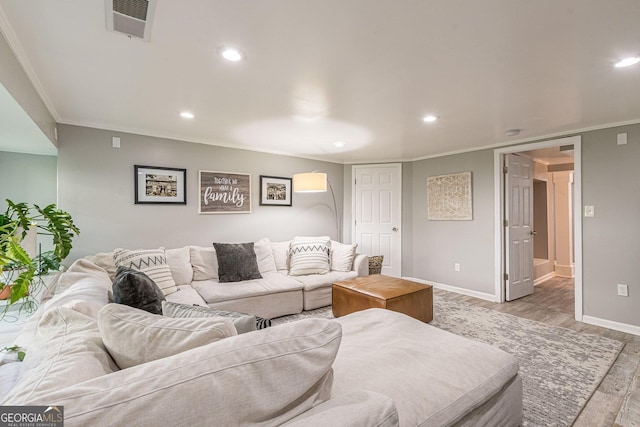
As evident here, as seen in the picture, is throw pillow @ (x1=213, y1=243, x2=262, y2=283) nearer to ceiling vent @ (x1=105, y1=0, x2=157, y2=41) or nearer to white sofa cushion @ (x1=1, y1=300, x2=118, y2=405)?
white sofa cushion @ (x1=1, y1=300, x2=118, y2=405)

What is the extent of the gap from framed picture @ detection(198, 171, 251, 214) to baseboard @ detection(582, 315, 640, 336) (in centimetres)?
446

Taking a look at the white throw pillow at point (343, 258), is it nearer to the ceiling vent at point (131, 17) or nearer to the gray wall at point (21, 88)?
the ceiling vent at point (131, 17)

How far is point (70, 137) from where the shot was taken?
3.11m

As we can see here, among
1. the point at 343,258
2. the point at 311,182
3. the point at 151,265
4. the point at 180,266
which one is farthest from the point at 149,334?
the point at 343,258

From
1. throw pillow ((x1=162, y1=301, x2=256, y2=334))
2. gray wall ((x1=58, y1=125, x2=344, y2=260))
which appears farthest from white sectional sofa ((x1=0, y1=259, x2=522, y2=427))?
gray wall ((x1=58, y1=125, x2=344, y2=260))

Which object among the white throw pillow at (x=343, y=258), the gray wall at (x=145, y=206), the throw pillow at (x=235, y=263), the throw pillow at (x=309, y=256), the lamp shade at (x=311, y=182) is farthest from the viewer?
the white throw pillow at (x=343, y=258)

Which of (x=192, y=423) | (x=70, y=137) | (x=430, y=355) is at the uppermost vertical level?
(x=70, y=137)

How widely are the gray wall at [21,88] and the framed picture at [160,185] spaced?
94cm

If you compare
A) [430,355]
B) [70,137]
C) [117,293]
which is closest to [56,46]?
[117,293]

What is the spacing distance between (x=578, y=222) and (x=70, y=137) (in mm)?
5855

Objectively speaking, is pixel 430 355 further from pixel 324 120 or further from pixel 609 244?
pixel 609 244

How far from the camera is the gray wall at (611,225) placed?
119 inches

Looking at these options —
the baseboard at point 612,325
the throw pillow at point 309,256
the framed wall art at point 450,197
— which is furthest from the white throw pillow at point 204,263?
the baseboard at point 612,325

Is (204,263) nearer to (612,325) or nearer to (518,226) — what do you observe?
(518,226)
